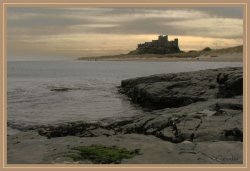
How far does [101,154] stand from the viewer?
11.6 metres

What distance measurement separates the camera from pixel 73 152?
11.8 metres

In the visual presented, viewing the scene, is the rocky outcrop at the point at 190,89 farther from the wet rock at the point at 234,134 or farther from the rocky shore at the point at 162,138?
the wet rock at the point at 234,134

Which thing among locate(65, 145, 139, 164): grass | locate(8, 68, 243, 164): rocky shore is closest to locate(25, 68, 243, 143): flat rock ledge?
locate(8, 68, 243, 164): rocky shore

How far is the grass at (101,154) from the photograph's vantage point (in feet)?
36.6

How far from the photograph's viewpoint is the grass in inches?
439

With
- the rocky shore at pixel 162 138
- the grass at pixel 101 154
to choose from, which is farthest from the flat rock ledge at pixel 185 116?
the grass at pixel 101 154

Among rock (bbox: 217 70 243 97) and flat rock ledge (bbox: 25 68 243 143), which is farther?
rock (bbox: 217 70 243 97)

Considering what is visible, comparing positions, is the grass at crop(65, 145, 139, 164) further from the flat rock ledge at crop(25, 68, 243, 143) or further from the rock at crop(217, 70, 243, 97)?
the rock at crop(217, 70, 243, 97)

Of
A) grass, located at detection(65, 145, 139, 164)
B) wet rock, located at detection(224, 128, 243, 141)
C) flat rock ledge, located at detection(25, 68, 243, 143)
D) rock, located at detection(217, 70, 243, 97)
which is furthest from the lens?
rock, located at detection(217, 70, 243, 97)

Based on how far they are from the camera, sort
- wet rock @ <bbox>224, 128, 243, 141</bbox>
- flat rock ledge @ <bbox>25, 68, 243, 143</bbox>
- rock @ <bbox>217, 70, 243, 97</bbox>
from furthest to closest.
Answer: rock @ <bbox>217, 70, 243, 97</bbox> → flat rock ledge @ <bbox>25, 68, 243, 143</bbox> → wet rock @ <bbox>224, 128, 243, 141</bbox>

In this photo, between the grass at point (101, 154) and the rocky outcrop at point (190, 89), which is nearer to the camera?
the grass at point (101, 154)

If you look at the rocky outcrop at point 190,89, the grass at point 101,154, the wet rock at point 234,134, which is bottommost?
the grass at point 101,154

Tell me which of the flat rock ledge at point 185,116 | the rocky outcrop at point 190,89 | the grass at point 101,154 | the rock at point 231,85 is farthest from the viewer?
the rocky outcrop at point 190,89

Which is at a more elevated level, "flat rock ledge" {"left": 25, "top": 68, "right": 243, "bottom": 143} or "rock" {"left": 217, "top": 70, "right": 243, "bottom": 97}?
"rock" {"left": 217, "top": 70, "right": 243, "bottom": 97}
